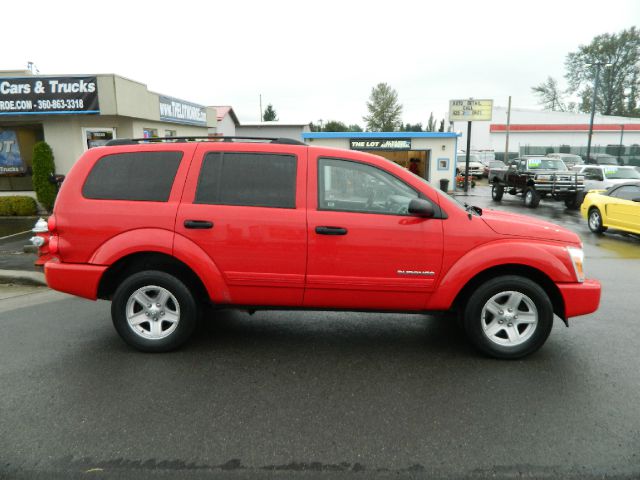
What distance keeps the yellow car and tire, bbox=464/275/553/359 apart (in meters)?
8.25

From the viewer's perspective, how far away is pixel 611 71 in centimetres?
7000

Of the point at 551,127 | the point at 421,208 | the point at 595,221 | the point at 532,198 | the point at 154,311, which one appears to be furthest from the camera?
the point at 551,127

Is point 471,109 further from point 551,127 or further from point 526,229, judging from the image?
point 551,127

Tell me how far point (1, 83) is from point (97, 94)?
257cm

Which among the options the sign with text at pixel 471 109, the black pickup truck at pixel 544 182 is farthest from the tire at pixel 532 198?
the sign with text at pixel 471 109

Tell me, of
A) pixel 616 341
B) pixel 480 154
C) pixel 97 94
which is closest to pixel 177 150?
pixel 616 341

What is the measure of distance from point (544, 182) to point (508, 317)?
1565cm

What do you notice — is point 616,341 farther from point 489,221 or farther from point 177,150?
point 177,150

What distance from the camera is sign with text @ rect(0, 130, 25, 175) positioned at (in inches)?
554

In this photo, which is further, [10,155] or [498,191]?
[498,191]

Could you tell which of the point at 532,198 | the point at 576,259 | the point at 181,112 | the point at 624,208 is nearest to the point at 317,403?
the point at 576,259

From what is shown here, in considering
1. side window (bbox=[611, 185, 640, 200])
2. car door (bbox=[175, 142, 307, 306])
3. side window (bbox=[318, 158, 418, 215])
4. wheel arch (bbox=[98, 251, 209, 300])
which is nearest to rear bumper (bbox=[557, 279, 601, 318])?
side window (bbox=[318, 158, 418, 215])

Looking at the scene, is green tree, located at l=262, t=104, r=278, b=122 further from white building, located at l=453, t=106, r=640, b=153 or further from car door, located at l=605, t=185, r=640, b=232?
car door, located at l=605, t=185, r=640, b=232

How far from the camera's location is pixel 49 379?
371 centimetres
